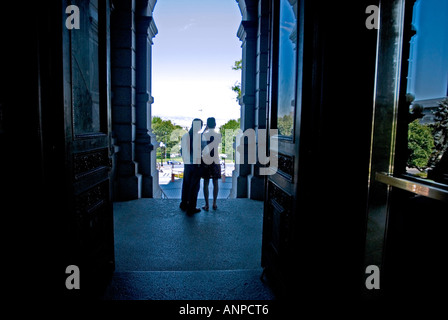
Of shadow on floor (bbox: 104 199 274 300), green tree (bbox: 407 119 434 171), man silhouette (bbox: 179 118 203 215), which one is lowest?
shadow on floor (bbox: 104 199 274 300)

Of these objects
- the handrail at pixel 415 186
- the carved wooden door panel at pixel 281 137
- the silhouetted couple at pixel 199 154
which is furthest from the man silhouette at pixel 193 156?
the handrail at pixel 415 186

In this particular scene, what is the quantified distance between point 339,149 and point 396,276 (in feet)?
3.05

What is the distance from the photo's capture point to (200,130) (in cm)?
588

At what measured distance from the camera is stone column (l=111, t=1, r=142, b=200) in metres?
6.50

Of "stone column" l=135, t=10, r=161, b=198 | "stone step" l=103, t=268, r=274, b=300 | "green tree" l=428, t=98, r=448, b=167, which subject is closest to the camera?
"green tree" l=428, t=98, r=448, b=167

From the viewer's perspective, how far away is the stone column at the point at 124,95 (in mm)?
6504

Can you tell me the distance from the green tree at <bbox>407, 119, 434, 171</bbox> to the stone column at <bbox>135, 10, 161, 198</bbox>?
19.5 feet

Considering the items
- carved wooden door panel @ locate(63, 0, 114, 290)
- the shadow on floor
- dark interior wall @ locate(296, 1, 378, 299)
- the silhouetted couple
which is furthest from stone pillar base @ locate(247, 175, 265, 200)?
dark interior wall @ locate(296, 1, 378, 299)

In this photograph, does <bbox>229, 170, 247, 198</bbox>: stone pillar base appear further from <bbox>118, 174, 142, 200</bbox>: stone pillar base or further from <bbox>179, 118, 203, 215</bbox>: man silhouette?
<bbox>118, 174, 142, 200</bbox>: stone pillar base

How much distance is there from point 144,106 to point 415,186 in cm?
635

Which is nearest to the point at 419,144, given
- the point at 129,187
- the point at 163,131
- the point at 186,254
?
the point at 186,254

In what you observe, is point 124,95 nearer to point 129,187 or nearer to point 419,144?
point 129,187

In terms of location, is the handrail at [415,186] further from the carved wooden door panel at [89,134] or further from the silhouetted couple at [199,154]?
the silhouetted couple at [199,154]

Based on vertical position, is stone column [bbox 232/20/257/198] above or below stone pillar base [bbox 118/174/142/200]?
above
